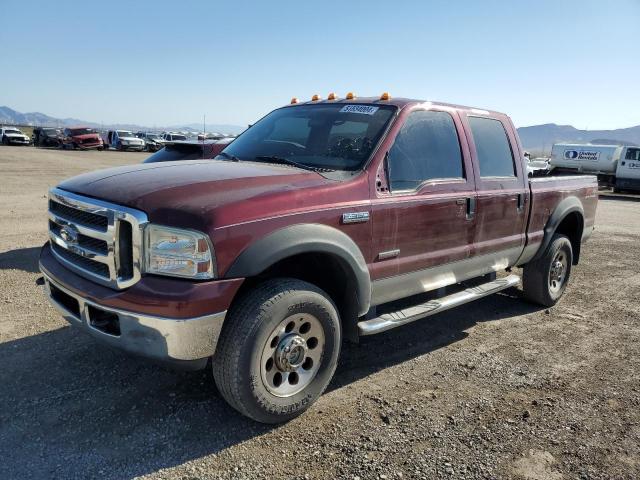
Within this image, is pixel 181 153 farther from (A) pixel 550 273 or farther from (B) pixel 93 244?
(A) pixel 550 273

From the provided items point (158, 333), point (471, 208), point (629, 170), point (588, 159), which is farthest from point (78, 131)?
point (158, 333)

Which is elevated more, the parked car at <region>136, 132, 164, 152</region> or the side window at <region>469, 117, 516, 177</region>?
the side window at <region>469, 117, 516, 177</region>

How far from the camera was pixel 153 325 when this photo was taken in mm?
2588

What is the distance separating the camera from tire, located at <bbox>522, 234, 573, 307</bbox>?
550 cm

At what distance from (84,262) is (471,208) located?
9.67 feet

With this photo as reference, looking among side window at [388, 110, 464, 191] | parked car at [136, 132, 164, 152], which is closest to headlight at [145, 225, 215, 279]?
side window at [388, 110, 464, 191]

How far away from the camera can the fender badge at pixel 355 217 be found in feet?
10.6

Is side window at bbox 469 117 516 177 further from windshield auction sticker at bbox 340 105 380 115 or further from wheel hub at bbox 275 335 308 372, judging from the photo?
wheel hub at bbox 275 335 308 372

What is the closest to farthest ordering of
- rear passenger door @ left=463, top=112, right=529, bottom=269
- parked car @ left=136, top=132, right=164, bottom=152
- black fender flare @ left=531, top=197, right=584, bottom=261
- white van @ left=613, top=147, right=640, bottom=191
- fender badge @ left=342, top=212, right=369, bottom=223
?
1. fender badge @ left=342, top=212, right=369, bottom=223
2. rear passenger door @ left=463, top=112, right=529, bottom=269
3. black fender flare @ left=531, top=197, right=584, bottom=261
4. white van @ left=613, top=147, right=640, bottom=191
5. parked car @ left=136, top=132, right=164, bottom=152

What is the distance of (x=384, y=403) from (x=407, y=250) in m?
1.09

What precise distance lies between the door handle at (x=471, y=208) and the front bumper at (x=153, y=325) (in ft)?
7.54

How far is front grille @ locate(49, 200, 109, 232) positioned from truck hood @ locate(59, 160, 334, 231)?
11cm

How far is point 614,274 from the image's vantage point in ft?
24.0

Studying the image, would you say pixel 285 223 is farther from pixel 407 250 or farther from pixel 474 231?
pixel 474 231
